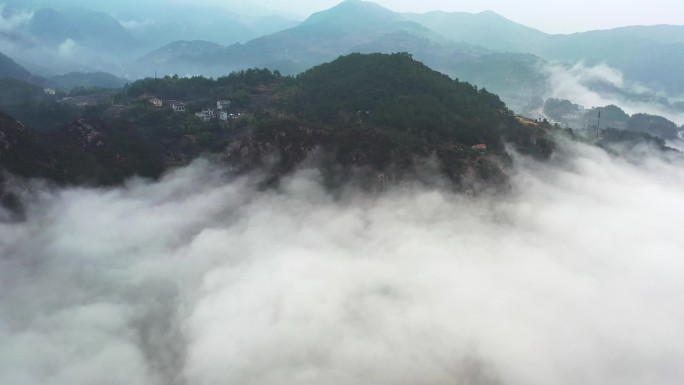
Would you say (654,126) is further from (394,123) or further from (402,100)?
(394,123)

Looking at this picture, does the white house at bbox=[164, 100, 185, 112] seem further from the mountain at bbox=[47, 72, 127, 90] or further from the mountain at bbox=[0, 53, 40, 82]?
the mountain at bbox=[47, 72, 127, 90]

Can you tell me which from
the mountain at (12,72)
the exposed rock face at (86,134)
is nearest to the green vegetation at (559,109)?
the exposed rock face at (86,134)

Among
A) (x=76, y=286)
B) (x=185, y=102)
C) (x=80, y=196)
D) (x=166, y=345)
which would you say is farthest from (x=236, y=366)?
(x=185, y=102)

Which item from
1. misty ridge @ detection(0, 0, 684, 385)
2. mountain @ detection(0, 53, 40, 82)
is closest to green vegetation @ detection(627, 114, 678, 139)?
misty ridge @ detection(0, 0, 684, 385)

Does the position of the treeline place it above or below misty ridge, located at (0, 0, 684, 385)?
above

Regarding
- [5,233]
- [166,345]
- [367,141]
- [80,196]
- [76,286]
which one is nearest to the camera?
[166,345]

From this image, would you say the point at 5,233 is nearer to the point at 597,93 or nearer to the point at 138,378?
the point at 138,378

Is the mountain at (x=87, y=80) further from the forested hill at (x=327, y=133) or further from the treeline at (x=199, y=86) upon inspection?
the forested hill at (x=327, y=133)

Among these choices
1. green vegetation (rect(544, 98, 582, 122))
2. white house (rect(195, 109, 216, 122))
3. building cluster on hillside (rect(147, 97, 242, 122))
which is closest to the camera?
white house (rect(195, 109, 216, 122))
